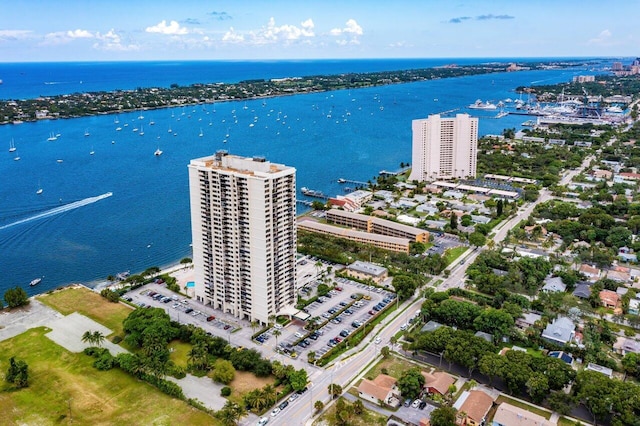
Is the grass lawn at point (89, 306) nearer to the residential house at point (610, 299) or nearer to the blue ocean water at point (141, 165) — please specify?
the blue ocean water at point (141, 165)

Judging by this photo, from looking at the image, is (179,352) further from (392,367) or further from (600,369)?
(600,369)

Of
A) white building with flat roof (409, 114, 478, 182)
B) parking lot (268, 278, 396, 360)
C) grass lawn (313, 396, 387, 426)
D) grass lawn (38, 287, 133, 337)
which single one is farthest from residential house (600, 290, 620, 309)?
white building with flat roof (409, 114, 478, 182)

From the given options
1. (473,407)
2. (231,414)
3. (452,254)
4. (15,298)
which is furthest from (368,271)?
(15,298)

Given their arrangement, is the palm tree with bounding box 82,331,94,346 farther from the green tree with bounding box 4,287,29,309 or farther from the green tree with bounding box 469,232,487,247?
the green tree with bounding box 469,232,487,247

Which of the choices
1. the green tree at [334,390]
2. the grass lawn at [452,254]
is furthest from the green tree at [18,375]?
the grass lawn at [452,254]

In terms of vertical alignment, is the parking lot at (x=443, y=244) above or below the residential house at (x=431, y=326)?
above

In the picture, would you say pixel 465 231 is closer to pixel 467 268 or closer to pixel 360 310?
pixel 467 268
